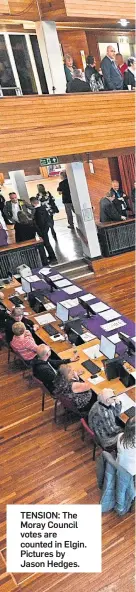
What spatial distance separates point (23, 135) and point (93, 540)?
627 centimetres

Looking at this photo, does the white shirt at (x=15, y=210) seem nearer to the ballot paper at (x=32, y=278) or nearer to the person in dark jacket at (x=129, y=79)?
the ballot paper at (x=32, y=278)

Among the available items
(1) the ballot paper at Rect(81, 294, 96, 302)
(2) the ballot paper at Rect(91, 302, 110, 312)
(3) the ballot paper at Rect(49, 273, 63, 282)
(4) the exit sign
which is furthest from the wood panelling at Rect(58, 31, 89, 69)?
(2) the ballot paper at Rect(91, 302, 110, 312)

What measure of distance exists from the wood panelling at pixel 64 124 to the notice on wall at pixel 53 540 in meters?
5.60

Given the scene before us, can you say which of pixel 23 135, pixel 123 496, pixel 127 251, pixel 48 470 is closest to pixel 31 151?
pixel 23 135

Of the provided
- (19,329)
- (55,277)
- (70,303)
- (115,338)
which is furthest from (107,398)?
(55,277)

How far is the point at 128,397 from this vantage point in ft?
17.7

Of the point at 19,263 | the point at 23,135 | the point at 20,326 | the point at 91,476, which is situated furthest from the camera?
the point at 19,263

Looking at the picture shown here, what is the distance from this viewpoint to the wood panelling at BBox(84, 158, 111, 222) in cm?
1627

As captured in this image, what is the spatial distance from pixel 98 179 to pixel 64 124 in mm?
8214

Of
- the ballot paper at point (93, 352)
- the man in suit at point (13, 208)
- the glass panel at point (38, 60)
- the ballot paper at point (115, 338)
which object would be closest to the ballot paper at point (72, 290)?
the ballot paper at point (115, 338)

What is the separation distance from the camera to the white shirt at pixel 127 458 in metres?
4.44

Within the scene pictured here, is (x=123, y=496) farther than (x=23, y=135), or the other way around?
(x=23, y=135)

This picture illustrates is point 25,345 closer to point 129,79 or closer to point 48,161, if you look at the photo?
point 48,161

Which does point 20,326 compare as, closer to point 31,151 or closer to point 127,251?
point 31,151
